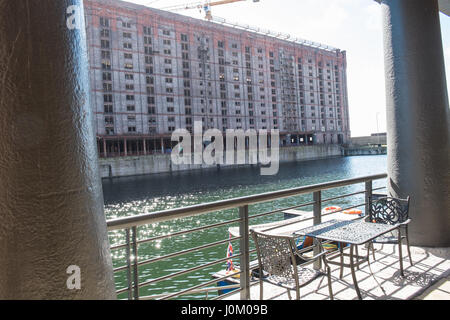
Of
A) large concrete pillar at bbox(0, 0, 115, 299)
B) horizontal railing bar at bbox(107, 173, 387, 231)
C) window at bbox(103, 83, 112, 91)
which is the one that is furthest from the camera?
window at bbox(103, 83, 112, 91)

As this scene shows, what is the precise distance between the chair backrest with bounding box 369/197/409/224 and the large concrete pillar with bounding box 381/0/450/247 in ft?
2.27

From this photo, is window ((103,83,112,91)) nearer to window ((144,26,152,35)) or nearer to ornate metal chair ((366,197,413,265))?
window ((144,26,152,35))

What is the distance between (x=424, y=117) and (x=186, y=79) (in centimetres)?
5439

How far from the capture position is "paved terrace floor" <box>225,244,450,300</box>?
3146mm

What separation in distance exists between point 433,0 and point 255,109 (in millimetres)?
61511

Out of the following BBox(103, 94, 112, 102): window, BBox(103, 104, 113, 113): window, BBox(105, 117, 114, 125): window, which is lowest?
BBox(105, 117, 114, 125): window

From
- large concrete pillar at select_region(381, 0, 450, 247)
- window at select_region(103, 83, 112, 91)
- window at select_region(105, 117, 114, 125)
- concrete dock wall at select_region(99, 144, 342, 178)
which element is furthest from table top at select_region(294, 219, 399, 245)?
window at select_region(103, 83, 112, 91)

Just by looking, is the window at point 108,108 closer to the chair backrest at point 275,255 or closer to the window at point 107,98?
the window at point 107,98

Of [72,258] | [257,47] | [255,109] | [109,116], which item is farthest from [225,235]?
[257,47]

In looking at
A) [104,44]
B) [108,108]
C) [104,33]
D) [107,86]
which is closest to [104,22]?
[104,33]

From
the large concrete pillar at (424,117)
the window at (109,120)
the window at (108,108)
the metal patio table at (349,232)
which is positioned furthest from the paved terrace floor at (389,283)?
the window at (108,108)

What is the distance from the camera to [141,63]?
52.1 m

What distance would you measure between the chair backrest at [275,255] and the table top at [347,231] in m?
0.44
